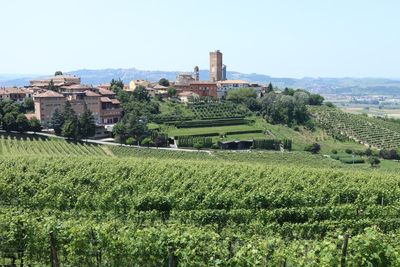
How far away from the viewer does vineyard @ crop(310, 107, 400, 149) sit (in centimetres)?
7881

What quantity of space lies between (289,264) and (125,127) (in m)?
57.7

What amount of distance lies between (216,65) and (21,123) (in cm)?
9112

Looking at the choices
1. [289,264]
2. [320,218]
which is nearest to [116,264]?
[289,264]

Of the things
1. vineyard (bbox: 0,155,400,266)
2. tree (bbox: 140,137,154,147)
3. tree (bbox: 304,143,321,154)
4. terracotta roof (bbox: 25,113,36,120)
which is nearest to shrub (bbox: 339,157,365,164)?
tree (bbox: 304,143,321,154)

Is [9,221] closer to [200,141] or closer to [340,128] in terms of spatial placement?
[200,141]

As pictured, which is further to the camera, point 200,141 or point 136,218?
point 200,141

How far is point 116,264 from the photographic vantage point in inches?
423

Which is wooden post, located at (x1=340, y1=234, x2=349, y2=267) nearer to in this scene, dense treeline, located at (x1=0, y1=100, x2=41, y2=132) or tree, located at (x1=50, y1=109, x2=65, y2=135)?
dense treeline, located at (x1=0, y1=100, x2=41, y2=132)

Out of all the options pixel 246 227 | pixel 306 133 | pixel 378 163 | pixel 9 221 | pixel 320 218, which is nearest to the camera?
pixel 9 221

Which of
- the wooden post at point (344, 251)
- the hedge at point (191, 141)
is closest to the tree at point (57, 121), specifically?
the hedge at point (191, 141)

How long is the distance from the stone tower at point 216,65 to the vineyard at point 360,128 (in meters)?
49.5

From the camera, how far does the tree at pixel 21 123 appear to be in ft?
193

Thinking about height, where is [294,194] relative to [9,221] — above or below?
below

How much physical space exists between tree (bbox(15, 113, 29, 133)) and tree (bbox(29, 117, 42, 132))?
80 centimetres
